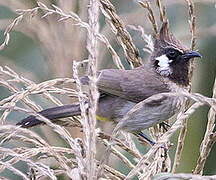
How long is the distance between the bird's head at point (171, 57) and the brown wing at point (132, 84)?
6 cm

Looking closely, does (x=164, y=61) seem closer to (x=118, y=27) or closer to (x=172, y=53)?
(x=172, y=53)

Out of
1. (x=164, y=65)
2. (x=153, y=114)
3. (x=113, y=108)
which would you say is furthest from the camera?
(x=164, y=65)

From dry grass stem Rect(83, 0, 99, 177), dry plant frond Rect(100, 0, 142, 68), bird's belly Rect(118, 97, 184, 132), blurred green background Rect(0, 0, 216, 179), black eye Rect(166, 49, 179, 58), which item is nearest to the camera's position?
dry grass stem Rect(83, 0, 99, 177)

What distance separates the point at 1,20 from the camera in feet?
10.4

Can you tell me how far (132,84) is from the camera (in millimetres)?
2695

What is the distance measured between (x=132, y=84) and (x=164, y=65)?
8.5 inches

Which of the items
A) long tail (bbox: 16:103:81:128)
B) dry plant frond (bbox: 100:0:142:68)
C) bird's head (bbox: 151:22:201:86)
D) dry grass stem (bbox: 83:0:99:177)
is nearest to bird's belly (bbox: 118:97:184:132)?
bird's head (bbox: 151:22:201:86)

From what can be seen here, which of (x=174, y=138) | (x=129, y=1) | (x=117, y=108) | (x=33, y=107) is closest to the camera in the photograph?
(x=33, y=107)

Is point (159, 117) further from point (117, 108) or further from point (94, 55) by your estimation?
point (94, 55)

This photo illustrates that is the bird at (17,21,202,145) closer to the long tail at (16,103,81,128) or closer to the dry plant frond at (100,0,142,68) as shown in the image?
the long tail at (16,103,81,128)

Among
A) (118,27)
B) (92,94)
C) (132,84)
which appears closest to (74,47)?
(132,84)

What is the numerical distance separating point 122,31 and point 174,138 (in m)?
1.07

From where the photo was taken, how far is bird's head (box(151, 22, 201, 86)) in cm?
256

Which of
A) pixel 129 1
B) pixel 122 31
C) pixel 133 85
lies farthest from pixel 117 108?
pixel 129 1
